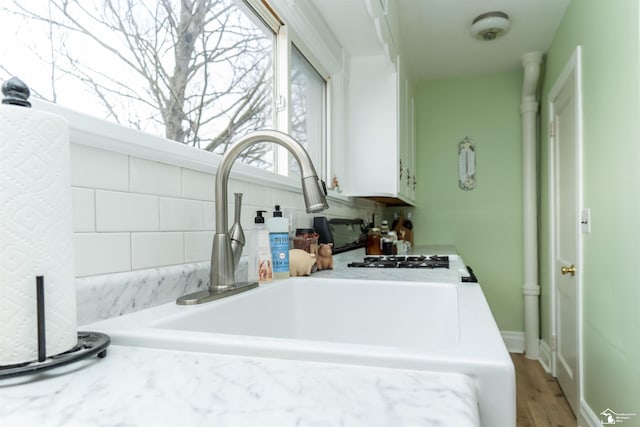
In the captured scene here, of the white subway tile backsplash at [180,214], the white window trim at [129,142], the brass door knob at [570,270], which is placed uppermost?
the white window trim at [129,142]

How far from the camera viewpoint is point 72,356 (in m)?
0.47

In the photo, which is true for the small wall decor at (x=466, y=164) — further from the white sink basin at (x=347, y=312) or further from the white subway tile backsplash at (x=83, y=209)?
the white subway tile backsplash at (x=83, y=209)

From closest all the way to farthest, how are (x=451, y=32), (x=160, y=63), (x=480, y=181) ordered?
1. (x=160, y=63)
2. (x=451, y=32)
3. (x=480, y=181)

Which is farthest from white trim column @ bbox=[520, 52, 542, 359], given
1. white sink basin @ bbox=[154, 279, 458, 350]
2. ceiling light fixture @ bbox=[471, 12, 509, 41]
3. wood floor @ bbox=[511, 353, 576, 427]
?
white sink basin @ bbox=[154, 279, 458, 350]

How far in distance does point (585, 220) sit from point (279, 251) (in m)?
1.85

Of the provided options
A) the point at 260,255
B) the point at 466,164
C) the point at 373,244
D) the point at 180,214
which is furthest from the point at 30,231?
the point at 466,164

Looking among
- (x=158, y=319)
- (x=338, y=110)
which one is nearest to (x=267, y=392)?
(x=158, y=319)

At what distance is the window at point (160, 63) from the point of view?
76cm

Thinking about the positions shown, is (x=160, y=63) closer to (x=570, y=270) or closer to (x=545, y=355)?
(x=570, y=270)

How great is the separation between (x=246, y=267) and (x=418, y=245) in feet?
9.47

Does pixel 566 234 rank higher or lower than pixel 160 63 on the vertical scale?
lower

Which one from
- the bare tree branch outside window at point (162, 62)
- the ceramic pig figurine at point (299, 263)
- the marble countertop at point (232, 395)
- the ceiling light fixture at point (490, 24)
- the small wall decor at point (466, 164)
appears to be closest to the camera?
the marble countertop at point (232, 395)

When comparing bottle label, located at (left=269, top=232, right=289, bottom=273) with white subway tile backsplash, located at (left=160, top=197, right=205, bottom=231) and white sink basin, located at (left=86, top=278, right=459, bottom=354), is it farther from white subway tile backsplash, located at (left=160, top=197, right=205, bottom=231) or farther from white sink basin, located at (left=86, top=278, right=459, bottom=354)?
white subway tile backsplash, located at (left=160, top=197, right=205, bottom=231)

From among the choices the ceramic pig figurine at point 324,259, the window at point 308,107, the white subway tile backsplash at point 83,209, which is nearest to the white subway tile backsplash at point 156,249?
the white subway tile backsplash at point 83,209
